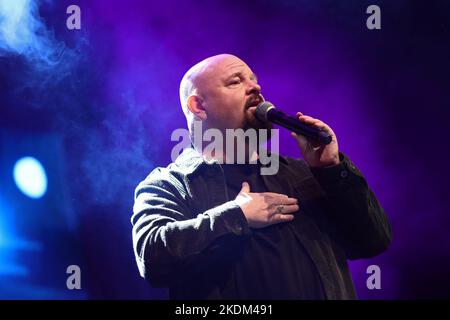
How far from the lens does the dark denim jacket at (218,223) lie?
187 cm

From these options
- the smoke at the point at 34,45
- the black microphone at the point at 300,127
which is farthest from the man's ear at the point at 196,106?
the smoke at the point at 34,45

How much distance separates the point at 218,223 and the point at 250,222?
4.2 inches

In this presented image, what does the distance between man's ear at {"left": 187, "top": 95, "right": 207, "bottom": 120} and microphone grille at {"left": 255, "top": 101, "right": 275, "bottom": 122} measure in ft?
0.75

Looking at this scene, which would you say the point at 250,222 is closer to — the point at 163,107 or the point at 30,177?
the point at 163,107

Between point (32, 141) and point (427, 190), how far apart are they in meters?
1.66

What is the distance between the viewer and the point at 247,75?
2.23 m

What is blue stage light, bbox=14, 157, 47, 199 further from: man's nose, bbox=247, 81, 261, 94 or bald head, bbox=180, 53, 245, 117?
man's nose, bbox=247, 81, 261, 94

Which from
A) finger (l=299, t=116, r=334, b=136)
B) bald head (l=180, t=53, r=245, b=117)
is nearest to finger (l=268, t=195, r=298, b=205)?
finger (l=299, t=116, r=334, b=136)

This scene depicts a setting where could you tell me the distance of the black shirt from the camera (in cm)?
195

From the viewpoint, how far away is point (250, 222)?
191 centimetres

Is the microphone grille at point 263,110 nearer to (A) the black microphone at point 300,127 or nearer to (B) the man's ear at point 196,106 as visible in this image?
(A) the black microphone at point 300,127

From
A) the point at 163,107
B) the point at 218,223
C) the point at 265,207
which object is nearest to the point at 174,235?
the point at 218,223

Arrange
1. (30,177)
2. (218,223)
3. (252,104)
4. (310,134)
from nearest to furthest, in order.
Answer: (218,223) → (310,134) → (252,104) → (30,177)
